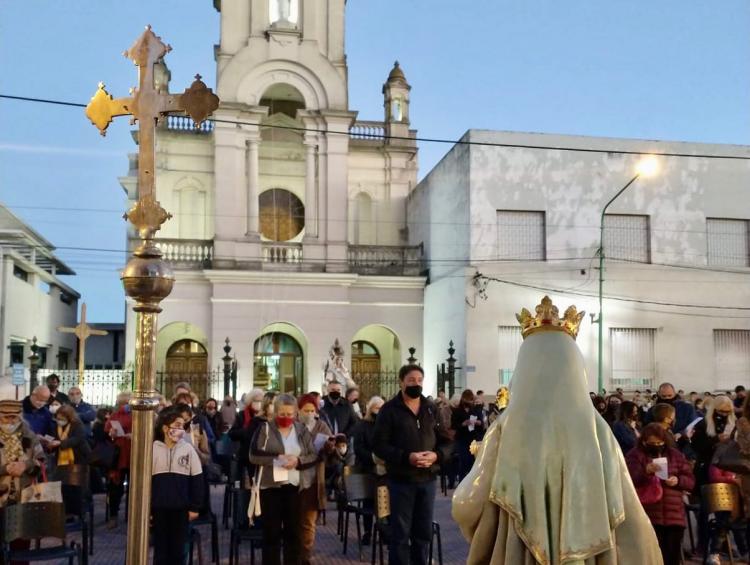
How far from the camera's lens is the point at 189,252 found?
29.0 meters

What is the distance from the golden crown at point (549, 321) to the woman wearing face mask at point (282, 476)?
444 cm

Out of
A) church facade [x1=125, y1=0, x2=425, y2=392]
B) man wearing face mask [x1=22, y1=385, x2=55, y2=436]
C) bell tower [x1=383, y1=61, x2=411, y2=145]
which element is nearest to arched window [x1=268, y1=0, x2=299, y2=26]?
church facade [x1=125, y1=0, x2=425, y2=392]

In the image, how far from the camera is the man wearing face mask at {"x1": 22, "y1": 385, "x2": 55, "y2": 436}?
1181 centimetres

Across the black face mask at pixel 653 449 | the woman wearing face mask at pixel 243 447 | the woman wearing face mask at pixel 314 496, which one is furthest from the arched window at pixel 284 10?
the black face mask at pixel 653 449

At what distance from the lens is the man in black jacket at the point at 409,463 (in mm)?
7531

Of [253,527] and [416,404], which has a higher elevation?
[416,404]

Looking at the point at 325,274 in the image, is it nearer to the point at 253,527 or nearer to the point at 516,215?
the point at 516,215

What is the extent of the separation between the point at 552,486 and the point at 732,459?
214 inches

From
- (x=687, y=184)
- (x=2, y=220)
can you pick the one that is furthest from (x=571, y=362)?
(x=2, y=220)

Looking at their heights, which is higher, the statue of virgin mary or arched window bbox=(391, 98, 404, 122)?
arched window bbox=(391, 98, 404, 122)

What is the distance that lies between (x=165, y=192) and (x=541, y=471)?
95.6 ft

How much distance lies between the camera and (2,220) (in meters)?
34.4

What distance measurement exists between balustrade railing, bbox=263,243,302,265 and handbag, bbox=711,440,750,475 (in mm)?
21719

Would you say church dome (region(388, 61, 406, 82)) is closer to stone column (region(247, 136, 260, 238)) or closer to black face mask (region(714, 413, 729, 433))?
stone column (region(247, 136, 260, 238))
